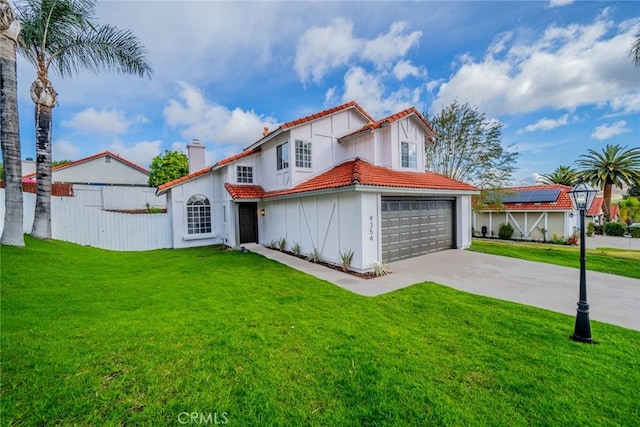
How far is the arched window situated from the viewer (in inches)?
559

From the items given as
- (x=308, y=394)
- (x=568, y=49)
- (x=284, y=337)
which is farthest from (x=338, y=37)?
(x=308, y=394)

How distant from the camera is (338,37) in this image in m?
11.5

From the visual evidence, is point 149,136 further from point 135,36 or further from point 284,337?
point 284,337

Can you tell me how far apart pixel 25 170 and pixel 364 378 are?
118ft

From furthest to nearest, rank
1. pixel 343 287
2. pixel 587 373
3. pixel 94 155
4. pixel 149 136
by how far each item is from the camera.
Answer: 1. pixel 94 155
2. pixel 149 136
3. pixel 343 287
4. pixel 587 373

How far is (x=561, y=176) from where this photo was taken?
32.9 meters

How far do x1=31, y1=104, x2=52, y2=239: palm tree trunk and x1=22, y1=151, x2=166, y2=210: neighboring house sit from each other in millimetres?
9692

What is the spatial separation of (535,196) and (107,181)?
1589 inches

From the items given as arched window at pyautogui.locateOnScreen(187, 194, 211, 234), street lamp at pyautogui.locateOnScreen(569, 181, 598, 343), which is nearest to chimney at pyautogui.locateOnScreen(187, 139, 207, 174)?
arched window at pyautogui.locateOnScreen(187, 194, 211, 234)

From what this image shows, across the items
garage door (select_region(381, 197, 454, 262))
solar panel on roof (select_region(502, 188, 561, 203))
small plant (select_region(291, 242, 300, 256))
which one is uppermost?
solar panel on roof (select_region(502, 188, 561, 203))

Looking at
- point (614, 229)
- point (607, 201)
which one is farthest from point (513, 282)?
point (607, 201)

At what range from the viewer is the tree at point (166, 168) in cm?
2402

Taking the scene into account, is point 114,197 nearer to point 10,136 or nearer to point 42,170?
point 42,170
